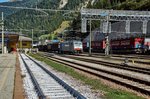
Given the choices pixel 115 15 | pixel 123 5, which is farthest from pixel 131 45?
pixel 123 5

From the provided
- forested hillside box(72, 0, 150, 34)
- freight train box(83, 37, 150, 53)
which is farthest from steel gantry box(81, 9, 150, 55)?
forested hillside box(72, 0, 150, 34)

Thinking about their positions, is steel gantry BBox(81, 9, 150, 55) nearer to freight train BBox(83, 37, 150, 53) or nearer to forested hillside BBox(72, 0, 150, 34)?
freight train BBox(83, 37, 150, 53)

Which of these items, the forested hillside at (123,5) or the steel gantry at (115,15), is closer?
the steel gantry at (115,15)

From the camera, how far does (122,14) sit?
76.1 metres

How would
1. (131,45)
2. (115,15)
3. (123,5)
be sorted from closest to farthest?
1. (131,45)
2. (115,15)
3. (123,5)

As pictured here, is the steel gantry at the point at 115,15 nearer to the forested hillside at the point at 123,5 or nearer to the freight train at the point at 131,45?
the freight train at the point at 131,45

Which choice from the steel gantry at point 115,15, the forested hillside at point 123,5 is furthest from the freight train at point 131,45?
the forested hillside at point 123,5

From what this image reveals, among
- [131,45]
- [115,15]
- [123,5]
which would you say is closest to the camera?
[131,45]

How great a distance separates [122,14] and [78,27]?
6504 cm

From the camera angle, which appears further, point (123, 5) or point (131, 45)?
point (123, 5)

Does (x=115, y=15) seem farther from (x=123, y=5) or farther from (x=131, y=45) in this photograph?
(x=123, y=5)

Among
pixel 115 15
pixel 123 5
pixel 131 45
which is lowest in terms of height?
pixel 131 45

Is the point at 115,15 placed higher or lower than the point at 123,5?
lower

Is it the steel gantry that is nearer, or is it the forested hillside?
the steel gantry
